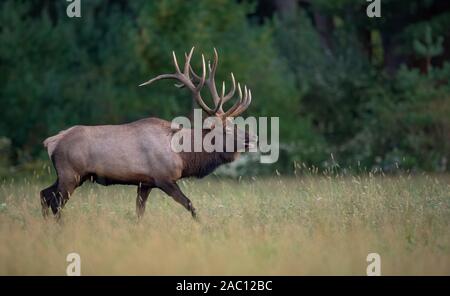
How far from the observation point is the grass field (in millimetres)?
7797

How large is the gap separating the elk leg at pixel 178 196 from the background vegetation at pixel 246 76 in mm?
9903

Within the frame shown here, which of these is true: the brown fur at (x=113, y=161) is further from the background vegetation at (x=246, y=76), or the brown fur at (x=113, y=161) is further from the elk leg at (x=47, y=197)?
the background vegetation at (x=246, y=76)

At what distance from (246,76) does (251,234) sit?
13.6 meters

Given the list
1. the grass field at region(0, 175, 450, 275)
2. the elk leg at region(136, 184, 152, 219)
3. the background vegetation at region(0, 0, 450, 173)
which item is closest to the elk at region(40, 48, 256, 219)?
the elk leg at region(136, 184, 152, 219)

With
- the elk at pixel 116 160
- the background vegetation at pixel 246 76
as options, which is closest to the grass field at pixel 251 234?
the elk at pixel 116 160

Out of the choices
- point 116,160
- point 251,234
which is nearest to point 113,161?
point 116,160

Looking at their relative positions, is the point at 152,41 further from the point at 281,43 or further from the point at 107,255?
the point at 107,255

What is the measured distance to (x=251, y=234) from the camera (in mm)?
9016

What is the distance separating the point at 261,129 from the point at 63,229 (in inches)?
474

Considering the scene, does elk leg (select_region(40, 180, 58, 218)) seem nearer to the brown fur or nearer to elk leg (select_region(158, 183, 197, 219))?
the brown fur

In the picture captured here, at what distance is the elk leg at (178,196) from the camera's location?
10.1 m

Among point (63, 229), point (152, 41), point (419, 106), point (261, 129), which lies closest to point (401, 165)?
point (419, 106)

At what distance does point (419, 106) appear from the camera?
20.4 metres

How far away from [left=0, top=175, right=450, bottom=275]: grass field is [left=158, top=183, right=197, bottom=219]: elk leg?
16 centimetres
